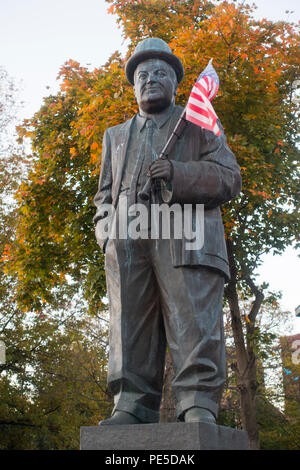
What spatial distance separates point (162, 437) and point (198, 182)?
1570mm

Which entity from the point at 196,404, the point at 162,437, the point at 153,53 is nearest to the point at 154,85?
the point at 153,53

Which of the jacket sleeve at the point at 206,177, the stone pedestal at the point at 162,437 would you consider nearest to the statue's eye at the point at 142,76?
the jacket sleeve at the point at 206,177

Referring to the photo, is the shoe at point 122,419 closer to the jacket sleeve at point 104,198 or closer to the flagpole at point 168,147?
the jacket sleeve at point 104,198

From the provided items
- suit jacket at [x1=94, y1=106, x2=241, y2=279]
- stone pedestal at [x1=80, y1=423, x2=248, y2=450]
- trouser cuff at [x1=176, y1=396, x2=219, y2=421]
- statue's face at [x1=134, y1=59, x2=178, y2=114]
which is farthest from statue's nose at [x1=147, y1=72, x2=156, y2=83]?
stone pedestal at [x1=80, y1=423, x2=248, y2=450]

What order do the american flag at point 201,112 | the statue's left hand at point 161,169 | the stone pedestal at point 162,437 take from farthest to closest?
the american flag at point 201,112 < the statue's left hand at point 161,169 < the stone pedestal at point 162,437

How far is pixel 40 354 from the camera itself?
66.3 feet

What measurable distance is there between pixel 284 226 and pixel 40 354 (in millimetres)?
10613

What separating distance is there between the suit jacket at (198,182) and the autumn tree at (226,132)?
673cm

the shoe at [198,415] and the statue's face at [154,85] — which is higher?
the statue's face at [154,85]

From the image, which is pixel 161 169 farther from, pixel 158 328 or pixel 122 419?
pixel 122 419

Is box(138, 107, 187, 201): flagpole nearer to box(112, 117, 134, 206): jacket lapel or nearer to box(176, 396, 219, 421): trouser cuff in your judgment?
box(112, 117, 134, 206): jacket lapel

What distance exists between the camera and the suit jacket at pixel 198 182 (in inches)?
144

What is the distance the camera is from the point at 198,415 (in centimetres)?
322
